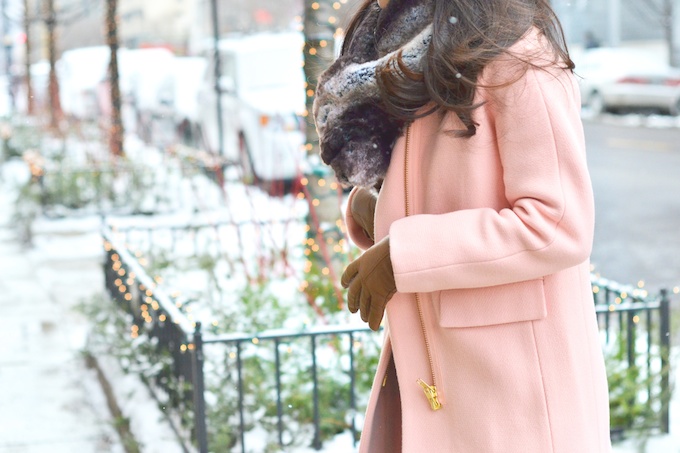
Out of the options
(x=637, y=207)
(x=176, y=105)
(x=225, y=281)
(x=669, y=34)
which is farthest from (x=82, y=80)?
(x=225, y=281)

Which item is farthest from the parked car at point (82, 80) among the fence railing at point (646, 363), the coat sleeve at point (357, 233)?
the coat sleeve at point (357, 233)

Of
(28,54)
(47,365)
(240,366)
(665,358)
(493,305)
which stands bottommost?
(47,365)

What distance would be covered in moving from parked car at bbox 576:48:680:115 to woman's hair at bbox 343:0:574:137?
1901 centimetres

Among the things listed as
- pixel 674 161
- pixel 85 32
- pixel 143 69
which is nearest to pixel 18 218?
pixel 674 161

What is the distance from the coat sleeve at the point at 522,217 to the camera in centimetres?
176

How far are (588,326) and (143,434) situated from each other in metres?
2.60

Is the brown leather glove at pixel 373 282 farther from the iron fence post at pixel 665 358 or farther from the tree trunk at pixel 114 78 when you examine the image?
the tree trunk at pixel 114 78

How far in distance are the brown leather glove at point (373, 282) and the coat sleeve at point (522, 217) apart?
0.05 meters

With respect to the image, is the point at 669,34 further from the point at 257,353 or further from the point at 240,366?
the point at 240,366

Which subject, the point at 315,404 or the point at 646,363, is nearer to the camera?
the point at 315,404

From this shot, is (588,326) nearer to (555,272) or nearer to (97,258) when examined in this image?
(555,272)

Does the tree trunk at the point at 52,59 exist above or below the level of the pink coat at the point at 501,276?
above

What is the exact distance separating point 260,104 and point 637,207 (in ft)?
15.1

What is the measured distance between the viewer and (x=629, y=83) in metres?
21.6
